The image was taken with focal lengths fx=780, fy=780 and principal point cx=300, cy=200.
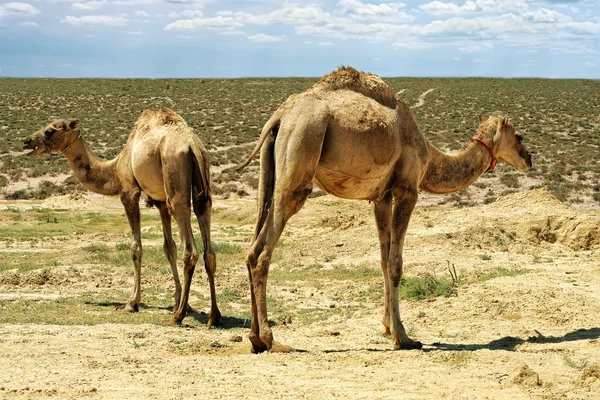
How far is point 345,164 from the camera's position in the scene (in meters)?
8.62

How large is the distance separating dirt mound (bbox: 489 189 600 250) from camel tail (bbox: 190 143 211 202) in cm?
780

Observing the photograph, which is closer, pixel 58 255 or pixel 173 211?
pixel 173 211

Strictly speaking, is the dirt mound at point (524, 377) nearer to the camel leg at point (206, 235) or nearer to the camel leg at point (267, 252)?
the camel leg at point (267, 252)

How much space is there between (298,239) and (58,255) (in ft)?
18.3

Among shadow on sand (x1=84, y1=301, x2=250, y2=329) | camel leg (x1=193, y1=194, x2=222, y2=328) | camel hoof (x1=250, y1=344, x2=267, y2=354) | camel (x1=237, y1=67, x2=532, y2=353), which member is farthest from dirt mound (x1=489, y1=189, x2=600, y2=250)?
camel hoof (x1=250, y1=344, x2=267, y2=354)

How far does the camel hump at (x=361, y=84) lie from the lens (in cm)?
903

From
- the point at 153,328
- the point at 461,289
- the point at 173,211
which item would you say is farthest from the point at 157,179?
the point at 461,289

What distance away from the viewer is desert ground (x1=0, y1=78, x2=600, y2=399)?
23.4 feet

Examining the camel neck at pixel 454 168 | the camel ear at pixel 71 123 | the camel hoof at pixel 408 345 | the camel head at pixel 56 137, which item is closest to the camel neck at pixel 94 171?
the camel head at pixel 56 137

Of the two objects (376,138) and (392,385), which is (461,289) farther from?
(392,385)

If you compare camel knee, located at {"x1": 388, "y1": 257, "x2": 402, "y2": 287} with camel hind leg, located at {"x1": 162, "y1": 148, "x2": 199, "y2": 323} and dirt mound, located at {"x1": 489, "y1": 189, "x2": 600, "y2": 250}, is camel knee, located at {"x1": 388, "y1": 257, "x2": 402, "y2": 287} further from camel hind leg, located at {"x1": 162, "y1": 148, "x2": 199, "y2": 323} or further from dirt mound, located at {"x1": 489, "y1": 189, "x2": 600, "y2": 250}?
dirt mound, located at {"x1": 489, "y1": 189, "x2": 600, "y2": 250}

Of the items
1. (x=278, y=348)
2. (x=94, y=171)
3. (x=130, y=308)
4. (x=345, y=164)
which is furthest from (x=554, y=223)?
(x=278, y=348)

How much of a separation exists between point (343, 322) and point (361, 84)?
11.2 feet

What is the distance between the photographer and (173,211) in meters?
10.9
